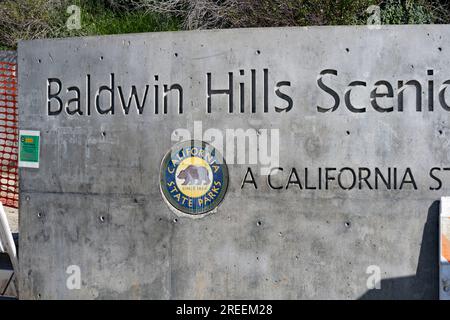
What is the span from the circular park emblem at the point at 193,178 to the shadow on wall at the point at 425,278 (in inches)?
61.9

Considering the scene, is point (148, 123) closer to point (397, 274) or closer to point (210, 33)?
point (210, 33)

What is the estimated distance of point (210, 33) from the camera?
6.50 m

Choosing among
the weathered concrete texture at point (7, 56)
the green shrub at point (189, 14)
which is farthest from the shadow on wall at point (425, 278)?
the weathered concrete texture at point (7, 56)

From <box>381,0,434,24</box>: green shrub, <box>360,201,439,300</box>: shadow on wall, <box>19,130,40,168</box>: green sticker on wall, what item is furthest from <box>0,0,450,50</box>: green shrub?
<box>360,201,439,300</box>: shadow on wall

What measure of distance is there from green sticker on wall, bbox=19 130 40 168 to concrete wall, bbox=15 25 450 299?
0.26ft

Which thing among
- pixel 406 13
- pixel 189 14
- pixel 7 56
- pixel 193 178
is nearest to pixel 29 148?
pixel 193 178

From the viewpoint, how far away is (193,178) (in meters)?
6.55

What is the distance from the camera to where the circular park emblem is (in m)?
6.48

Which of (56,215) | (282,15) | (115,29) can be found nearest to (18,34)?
(115,29)

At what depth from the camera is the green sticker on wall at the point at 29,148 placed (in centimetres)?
713

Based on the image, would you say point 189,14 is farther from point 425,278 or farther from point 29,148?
point 425,278

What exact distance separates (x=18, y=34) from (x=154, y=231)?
9.09 metres

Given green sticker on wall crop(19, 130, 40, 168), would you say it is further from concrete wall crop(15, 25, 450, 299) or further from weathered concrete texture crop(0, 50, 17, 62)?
weathered concrete texture crop(0, 50, 17, 62)

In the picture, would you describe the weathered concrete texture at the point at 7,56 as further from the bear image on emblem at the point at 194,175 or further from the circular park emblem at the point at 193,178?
the bear image on emblem at the point at 194,175
